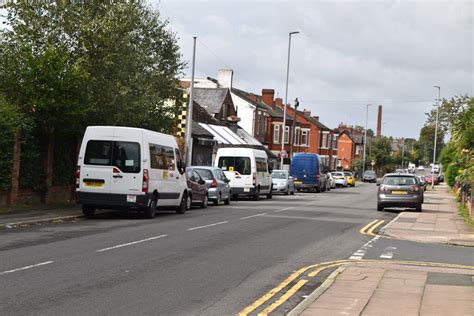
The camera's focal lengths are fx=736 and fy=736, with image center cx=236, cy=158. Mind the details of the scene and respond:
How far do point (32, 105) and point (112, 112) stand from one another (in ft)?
13.7

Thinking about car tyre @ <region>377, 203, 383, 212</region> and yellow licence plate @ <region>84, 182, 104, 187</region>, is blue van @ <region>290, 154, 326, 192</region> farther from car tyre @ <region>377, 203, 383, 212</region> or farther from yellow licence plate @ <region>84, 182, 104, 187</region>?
yellow licence plate @ <region>84, 182, 104, 187</region>

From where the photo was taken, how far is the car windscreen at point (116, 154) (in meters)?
21.0

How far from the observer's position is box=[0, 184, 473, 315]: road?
890 cm

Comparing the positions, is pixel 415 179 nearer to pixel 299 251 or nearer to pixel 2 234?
pixel 299 251

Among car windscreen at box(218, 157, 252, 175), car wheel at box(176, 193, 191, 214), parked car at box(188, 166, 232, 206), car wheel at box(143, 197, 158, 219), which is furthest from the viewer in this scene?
car windscreen at box(218, 157, 252, 175)

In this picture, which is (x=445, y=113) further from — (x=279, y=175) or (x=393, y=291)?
(x=393, y=291)

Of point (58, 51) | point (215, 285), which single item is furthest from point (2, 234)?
point (58, 51)

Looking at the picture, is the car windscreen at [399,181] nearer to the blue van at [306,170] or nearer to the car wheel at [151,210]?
the car wheel at [151,210]

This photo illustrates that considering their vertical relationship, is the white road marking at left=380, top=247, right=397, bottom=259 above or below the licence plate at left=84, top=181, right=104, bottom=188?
below

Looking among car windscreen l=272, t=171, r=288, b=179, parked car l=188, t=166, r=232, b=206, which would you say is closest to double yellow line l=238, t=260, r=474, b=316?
parked car l=188, t=166, r=232, b=206

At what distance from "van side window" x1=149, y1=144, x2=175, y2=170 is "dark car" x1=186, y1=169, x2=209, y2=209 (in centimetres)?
414

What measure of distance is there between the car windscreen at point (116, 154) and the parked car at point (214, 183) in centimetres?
960

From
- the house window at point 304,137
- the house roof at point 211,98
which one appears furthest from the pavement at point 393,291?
the house window at point 304,137

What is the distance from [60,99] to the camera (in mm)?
22438
